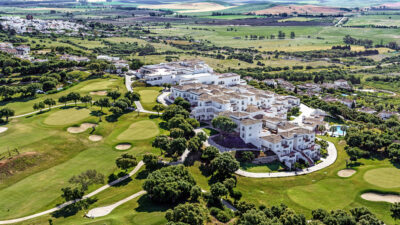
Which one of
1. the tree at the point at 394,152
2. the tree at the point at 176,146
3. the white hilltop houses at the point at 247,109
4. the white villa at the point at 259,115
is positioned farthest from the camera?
the white hilltop houses at the point at 247,109

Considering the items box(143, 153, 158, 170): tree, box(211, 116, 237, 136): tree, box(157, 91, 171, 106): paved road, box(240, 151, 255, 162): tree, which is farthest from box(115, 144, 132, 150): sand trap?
box(157, 91, 171, 106): paved road

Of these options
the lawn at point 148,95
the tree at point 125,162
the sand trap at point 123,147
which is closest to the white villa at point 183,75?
the lawn at point 148,95

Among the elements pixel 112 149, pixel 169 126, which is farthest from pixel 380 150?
pixel 112 149

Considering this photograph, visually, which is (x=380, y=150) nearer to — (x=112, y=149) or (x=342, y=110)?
(x=342, y=110)

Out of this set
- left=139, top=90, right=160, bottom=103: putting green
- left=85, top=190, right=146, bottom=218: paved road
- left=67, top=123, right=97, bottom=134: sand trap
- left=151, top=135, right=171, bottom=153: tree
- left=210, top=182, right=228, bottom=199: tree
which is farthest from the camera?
left=139, top=90, right=160, bottom=103: putting green

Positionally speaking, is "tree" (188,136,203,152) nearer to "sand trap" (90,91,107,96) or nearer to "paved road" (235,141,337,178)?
"paved road" (235,141,337,178)

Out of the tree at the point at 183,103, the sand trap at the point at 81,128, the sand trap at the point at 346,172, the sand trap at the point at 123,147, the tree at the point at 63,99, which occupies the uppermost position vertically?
the tree at the point at 63,99

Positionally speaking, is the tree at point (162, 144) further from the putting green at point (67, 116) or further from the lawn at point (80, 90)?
the lawn at point (80, 90)
